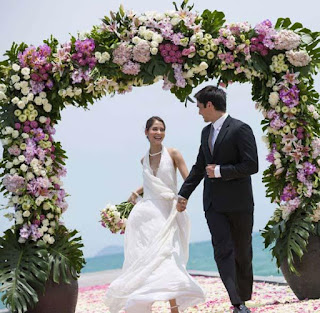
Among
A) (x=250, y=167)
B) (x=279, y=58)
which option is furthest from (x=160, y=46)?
(x=250, y=167)

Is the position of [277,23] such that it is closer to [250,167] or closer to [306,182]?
[306,182]

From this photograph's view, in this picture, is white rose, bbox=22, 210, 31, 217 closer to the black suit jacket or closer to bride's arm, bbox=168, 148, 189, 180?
bride's arm, bbox=168, 148, 189, 180

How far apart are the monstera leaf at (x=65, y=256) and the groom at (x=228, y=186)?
1.99 meters

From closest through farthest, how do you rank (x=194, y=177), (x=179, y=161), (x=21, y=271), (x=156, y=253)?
(x=194, y=177) < (x=156, y=253) < (x=179, y=161) < (x=21, y=271)

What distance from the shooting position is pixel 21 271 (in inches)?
317

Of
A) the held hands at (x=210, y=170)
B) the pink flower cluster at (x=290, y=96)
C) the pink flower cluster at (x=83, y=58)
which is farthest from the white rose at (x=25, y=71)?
the pink flower cluster at (x=290, y=96)

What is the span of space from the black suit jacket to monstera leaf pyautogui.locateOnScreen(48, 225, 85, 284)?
2.24 metres

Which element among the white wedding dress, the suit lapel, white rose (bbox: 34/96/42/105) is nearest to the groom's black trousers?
the white wedding dress

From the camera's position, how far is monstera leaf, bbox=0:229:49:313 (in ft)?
26.0

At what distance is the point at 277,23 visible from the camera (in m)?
8.56

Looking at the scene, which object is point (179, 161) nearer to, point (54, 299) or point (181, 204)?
point (181, 204)

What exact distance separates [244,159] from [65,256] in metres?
2.89

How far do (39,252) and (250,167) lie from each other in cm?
307

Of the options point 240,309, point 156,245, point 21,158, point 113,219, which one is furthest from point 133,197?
point 240,309
